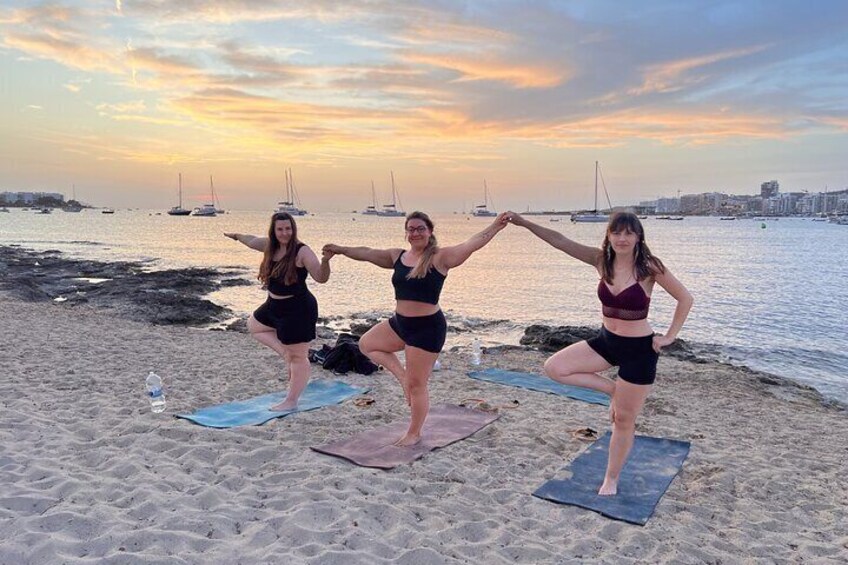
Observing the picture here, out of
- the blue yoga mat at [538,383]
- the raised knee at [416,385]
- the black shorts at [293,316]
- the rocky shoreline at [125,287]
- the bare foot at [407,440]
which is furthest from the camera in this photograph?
the rocky shoreline at [125,287]

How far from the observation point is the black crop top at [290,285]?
21.0ft

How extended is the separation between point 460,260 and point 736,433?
15.2ft

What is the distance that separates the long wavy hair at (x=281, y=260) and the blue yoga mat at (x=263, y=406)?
1.52 m

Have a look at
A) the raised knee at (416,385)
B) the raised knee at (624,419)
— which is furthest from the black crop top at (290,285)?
the raised knee at (624,419)

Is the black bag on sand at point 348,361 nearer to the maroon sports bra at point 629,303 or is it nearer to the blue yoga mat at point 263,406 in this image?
the blue yoga mat at point 263,406

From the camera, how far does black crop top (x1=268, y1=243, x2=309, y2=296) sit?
641 cm

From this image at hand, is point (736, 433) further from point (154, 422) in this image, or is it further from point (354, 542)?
point (154, 422)

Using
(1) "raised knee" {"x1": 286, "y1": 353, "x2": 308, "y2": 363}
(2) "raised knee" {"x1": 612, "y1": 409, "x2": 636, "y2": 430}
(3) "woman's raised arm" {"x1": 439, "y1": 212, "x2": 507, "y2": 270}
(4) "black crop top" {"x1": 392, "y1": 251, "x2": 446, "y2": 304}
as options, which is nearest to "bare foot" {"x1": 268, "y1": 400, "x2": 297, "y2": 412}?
(1) "raised knee" {"x1": 286, "y1": 353, "x2": 308, "y2": 363}

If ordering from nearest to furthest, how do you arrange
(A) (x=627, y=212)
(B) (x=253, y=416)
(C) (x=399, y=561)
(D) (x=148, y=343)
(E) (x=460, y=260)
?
(C) (x=399, y=561)
(A) (x=627, y=212)
(E) (x=460, y=260)
(B) (x=253, y=416)
(D) (x=148, y=343)

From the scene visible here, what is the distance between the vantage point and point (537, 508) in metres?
4.66

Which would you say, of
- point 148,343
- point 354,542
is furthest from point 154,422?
point 148,343

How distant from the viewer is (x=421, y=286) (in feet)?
17.4

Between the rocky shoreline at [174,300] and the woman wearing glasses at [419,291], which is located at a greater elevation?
the woman wearing glasses at [419,291]

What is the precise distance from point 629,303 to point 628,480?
1.81 meters
